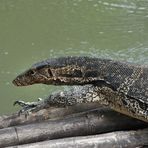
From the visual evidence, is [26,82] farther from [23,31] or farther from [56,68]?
[23,31]

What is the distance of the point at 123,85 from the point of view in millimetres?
3506

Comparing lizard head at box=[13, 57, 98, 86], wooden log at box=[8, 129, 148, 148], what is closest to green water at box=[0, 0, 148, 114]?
lizard head at box=[13, 57, 98, 86]

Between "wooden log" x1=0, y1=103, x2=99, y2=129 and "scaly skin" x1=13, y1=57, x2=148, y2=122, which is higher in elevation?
"scaly skin" x1=13, y1=57, x2=148, y2=122

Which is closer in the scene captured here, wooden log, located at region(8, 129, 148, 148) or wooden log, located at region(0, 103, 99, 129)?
wooden log, located at region(8, 129, 148, 148)

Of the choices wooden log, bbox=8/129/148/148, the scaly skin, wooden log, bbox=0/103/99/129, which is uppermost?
the scaly skin

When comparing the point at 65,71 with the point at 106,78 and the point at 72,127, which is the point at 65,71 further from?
the point at 72,127

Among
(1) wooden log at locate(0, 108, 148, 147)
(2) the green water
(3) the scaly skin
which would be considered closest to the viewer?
(1) wooden log at locate(0, 108, 148, 147)

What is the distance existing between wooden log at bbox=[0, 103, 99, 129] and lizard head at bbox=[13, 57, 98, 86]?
0.64ft

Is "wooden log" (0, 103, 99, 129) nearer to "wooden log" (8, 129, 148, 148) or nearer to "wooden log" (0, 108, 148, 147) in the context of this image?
"wooden log" (0, 108, 148, 147)

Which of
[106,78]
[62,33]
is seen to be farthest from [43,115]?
[62,33]

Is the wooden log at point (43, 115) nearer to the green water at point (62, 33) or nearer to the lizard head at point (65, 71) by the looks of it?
the lizard head at point (65, 71)

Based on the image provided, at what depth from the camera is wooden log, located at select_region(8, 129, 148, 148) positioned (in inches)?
125

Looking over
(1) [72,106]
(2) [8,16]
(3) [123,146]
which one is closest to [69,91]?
(1) [72,106]

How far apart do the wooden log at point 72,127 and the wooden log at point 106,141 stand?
0.15m
